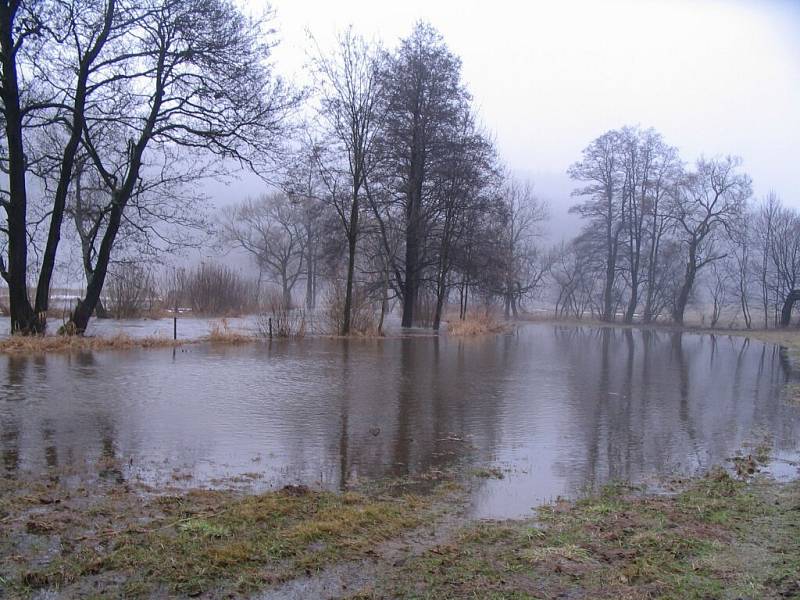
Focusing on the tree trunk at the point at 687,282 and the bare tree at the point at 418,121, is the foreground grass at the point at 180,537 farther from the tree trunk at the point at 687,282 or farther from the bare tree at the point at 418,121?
the tree trunk at the point at 687,282

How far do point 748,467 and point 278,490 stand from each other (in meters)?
5.45

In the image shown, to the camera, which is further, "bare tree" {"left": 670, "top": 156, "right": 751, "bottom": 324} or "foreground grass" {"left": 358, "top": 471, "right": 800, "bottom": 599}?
"bare tree" {"left": 670, "top": 156, "right": 751, "bottom": 324}

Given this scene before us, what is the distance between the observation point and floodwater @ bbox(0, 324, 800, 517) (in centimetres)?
681

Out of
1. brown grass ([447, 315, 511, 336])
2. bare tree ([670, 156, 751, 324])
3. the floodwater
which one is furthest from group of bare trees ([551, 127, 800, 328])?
the floodwater

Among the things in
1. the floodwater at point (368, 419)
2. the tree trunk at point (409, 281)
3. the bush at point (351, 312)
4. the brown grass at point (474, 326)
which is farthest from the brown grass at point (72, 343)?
the tree trunk at point (409, 281)

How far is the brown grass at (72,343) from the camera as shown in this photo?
1493cm

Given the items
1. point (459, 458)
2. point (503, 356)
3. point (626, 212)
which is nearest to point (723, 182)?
point (626, 212)

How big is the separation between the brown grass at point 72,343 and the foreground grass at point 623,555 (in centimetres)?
1358

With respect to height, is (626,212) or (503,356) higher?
(626,212)

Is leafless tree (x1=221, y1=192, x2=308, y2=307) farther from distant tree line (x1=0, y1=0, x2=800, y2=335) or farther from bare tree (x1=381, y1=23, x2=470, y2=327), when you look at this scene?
bare tree (x1=381, y1=23, x2=470, y2=327)

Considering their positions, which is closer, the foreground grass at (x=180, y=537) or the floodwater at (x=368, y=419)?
the foreground grass at (x=180, y=537)

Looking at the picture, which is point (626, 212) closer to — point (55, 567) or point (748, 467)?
point (748, 467)

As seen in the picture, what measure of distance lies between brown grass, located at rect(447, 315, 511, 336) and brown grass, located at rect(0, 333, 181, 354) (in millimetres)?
14992

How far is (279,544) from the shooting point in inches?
169
